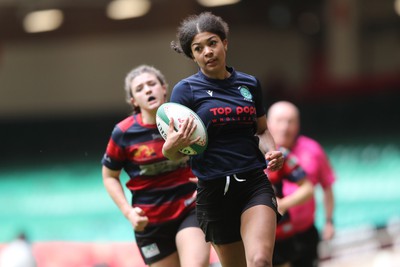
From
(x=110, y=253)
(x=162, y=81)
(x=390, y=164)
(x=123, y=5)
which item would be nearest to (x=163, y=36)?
(x=123, y=5)

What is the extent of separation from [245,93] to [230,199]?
56 cm

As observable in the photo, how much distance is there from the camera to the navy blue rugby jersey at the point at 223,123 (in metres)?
4.93

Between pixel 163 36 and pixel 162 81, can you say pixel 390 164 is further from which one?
pixel 162 81

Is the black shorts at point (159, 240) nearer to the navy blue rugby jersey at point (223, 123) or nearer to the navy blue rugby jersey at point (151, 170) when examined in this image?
the navy blue rugby jersey at point (151, 170)

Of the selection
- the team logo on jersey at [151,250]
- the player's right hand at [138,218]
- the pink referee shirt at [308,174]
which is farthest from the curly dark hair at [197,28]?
the pink referee shirt at [308,174]

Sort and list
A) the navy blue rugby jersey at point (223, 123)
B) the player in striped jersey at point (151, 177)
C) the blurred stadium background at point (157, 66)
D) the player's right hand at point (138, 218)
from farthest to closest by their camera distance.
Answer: the blurred stadium background at point (157, 66)
the player in striped jersey at point (151, 177)
the player's right hand at point (138, 218)
the navy blue rugby jersey at point (223, 123)

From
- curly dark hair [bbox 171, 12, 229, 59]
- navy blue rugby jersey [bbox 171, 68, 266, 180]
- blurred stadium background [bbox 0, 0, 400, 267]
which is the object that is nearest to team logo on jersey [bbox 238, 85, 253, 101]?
navy blue rugby jersey [bbox 171, 68, 266, 180]

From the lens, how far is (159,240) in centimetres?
595

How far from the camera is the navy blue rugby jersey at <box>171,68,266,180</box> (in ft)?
16.2

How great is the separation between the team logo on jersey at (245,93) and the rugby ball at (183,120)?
32cm

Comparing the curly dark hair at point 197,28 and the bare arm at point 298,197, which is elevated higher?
the curly dark hair at point 197,28

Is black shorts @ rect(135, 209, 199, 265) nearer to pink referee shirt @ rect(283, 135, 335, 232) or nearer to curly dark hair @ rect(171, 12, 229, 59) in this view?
pink referee shirt @ rect(283, 135, 335, 232)

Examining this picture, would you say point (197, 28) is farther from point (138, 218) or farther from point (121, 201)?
point (121, 201)

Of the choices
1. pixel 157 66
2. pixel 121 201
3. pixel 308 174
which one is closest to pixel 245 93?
pixel 121 201
